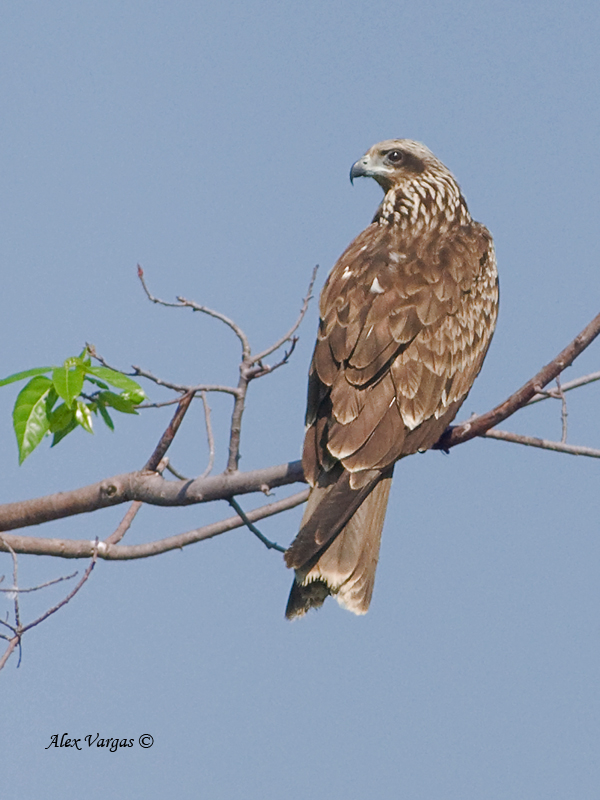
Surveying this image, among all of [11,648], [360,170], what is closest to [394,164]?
[360,170]

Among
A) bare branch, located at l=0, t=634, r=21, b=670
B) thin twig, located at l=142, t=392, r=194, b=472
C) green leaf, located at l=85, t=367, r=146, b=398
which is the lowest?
bare branch, located at l=0, t=634, r=21, b=670

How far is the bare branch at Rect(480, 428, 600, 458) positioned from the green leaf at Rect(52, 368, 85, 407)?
158 centimetres

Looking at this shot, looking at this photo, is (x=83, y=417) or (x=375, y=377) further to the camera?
(x=375, y=377)

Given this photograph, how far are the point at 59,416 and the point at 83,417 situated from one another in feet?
0.29

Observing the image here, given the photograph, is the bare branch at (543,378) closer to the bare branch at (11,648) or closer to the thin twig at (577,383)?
the thin twig at (577,383)

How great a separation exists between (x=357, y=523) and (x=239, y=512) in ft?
2.14

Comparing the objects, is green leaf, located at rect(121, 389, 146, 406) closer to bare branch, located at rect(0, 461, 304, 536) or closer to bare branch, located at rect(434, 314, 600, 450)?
bare branch, located at rect(0, 461, 304, 536)

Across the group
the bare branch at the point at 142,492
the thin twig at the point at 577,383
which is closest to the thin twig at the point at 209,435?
the bare branch at the point at 142,492

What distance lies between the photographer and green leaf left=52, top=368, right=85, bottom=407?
3.45 meters

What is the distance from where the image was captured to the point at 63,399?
11.5 feet

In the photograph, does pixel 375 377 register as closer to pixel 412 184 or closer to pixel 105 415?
pixel 105 415

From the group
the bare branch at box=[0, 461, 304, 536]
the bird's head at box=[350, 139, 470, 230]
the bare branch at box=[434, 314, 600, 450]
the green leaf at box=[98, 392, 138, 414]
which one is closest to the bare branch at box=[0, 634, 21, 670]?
the bare branch at box=[0, 461, 304, 536]

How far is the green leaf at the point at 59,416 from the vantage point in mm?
3604

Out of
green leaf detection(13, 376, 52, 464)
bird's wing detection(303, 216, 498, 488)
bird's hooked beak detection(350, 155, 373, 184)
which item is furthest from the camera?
bird's hooked beak detection(350, 155, 373, 184)
